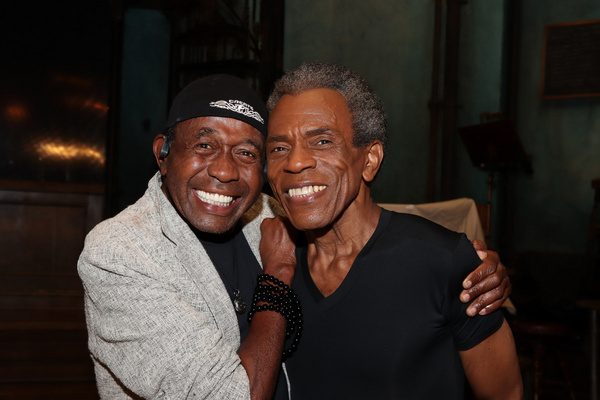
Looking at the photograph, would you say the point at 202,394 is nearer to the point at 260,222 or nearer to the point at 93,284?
the point at 93,284

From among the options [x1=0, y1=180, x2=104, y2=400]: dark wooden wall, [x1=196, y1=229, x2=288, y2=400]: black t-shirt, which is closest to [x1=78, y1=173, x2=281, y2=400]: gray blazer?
[x1=196, y1=229, x2=288, y2=400]: black t-shirt

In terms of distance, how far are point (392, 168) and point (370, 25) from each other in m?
1.62

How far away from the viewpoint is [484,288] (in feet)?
5.14

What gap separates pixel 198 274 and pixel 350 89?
712mm

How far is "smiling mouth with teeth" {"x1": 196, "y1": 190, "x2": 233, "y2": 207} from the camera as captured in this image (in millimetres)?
1756

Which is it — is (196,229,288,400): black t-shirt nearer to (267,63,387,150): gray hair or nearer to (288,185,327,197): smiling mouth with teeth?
(288,185,327,197): smiling mouth with teeth

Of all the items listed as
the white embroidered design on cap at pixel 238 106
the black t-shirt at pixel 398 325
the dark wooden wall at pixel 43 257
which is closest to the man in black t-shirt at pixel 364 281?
the black t-shirt at pixel 398 325

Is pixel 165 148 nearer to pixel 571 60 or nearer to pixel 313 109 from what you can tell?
pixel 313 109

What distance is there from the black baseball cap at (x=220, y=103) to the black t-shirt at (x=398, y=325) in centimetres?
54

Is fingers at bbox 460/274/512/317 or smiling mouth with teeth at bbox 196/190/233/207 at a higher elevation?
smiling mouth with teeth at bbox 196/190/233/207

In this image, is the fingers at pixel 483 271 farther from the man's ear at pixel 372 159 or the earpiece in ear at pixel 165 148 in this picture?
the earpiece in ear at pixel 165 148

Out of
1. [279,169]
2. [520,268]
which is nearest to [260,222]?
[279,169]

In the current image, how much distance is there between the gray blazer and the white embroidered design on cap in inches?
14.2

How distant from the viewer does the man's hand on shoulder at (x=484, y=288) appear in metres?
1.55
